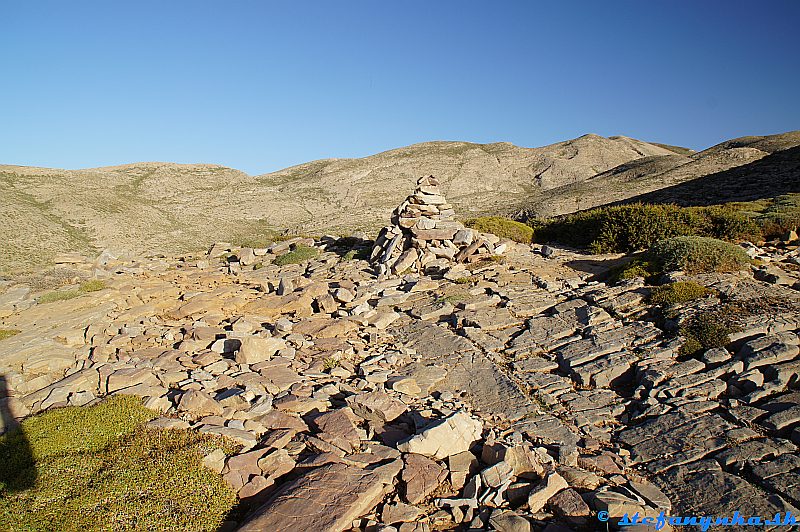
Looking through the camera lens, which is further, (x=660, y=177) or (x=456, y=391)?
(x=660, y=177)

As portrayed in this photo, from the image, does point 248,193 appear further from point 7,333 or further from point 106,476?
point 106,476

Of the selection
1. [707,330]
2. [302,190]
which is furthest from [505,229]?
[302,190]

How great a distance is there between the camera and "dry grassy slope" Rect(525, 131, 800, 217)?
34.5 m

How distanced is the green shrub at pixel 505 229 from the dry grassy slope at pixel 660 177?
13529 millimetres

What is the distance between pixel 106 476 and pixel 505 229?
1752cm

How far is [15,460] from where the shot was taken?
5840mm

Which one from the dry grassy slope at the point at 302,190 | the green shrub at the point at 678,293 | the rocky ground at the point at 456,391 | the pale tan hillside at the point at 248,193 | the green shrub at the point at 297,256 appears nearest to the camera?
the rocky ground at the point at 456,391

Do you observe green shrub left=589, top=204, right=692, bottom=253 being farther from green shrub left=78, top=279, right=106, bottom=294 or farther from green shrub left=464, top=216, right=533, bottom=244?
green shrub left=78, top=279, right=106, bottom=294

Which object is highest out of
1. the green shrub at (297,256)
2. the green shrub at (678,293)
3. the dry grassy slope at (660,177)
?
the dry grassy slope at (660,177)

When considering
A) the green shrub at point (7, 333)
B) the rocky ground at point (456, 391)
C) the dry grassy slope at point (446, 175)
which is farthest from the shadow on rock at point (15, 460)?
the dry grassy slope at point (446, 175)

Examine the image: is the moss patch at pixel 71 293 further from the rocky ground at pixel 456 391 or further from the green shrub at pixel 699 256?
the green shrub at pixel 699 256

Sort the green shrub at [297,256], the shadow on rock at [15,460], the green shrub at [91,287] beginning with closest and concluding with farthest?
the shadow on rock at [15,460] → the green shrub at [91,287] → the green shrub at [297,256]

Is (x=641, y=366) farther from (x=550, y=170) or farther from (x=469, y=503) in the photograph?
(x=550, y=170)

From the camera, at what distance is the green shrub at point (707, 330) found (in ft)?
26.7
